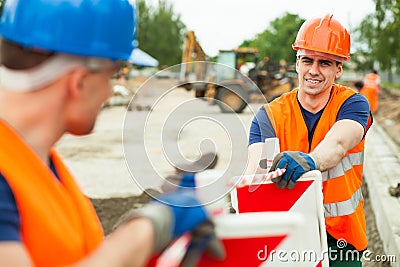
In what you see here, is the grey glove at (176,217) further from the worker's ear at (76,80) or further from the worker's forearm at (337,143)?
the worker's forearm at (337,143)

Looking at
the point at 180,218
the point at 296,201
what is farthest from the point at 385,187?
the point at 180,218

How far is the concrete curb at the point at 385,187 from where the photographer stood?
5.46 m

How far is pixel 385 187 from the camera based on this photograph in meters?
7.54

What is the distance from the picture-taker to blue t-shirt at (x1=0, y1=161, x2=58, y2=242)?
1.32 metres

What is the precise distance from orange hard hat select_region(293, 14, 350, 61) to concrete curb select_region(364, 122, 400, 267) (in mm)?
2184

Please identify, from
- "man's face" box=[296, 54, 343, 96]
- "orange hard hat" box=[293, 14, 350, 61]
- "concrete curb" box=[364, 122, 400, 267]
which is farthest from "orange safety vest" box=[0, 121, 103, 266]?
"concrete curb" box=[364, 122, 400, 267]

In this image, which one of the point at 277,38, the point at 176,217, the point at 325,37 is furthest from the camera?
→ the point at 277,38

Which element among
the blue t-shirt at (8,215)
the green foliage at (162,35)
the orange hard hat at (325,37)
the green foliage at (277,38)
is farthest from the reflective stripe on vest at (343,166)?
the green foliage at (277,38)

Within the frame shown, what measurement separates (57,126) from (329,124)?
1.89 meters

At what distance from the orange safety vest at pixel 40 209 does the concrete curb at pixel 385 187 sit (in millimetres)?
3737

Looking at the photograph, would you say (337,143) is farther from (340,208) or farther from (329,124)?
(340,208)

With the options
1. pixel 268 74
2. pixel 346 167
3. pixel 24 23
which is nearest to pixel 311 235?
pixel 346 167

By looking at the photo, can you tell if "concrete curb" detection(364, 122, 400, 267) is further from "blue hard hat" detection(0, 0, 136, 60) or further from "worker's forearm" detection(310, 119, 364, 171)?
"blue hard hat" detection(0, 0, 136, 60)

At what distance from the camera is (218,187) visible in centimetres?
195
